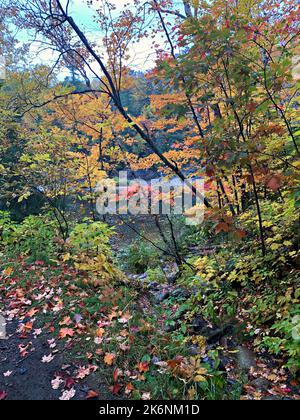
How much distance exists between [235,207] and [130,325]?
10.6 ft

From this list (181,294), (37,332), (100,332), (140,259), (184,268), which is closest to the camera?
(100,332)

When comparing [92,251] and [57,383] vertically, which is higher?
[92,251]

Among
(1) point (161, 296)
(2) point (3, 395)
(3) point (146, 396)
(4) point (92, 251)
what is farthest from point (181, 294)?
(2) point (3, 395)

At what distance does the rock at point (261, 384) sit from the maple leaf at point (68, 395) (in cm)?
154

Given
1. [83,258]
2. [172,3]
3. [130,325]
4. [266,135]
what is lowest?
[130,325]

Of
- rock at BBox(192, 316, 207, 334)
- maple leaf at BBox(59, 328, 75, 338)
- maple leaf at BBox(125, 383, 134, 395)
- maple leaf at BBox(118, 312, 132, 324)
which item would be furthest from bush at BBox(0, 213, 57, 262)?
maple leaf at BBox(125, 383, 134, 395)

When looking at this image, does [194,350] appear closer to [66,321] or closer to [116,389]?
[116,389]

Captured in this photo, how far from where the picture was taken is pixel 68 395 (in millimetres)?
2205

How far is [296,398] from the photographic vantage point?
6.94 ft

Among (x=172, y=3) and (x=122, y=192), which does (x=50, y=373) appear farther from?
(x=172, y=3)

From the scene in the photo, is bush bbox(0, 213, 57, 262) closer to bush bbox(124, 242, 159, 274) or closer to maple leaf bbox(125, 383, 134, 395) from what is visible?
bush bbox(124, 242, 159, 274)

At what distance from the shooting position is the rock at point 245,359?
8.54 feet

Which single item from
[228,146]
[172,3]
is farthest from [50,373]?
[172,3]

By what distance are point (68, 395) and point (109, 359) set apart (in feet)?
1.48
